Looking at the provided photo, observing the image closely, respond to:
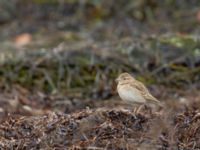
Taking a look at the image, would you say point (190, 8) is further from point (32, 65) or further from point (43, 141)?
point (43, 141)

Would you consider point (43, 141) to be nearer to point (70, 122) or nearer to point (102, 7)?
point (70, 122)

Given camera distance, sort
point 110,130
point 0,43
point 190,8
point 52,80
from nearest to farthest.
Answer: point 110,130 < point 52,80 < point 0,43 < point 190,8

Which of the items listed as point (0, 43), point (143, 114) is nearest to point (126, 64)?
point (0, 43)

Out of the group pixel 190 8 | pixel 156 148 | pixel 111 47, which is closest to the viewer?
pixel 156 148

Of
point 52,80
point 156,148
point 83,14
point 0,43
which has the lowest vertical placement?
point 156,148

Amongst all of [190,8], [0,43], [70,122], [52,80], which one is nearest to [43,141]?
[70,122]

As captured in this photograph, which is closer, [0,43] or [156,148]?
[156,148]

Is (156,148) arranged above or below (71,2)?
below
